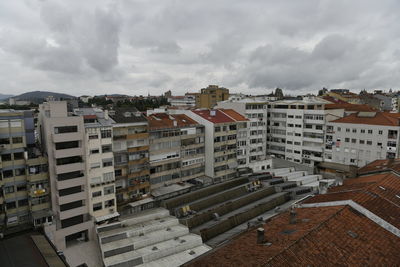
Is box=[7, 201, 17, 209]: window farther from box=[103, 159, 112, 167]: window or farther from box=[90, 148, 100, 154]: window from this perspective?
box=[103, 159, 112, 167]: window

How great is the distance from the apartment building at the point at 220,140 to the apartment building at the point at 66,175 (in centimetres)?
3020

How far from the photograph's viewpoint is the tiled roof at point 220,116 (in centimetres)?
6929

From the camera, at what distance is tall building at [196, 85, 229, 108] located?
514 ft

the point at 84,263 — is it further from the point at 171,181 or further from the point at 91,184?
the point at 171,181

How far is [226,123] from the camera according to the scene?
68875 mm

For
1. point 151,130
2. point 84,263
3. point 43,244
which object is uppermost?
point 151,130

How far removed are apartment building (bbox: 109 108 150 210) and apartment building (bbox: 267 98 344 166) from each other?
5395 centimetres

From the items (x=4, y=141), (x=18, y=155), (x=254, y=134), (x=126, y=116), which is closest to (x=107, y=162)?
(x=126, y=116)

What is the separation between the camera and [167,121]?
63250 millimetres

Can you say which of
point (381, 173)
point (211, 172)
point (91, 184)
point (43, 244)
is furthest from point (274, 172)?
point (43, 244)

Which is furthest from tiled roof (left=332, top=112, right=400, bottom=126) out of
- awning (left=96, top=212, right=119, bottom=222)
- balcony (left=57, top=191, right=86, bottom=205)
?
balcony (left=57, top=191, right=86, bottom=205)

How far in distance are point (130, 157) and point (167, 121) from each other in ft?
44.6

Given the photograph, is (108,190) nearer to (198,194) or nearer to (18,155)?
(18,155)

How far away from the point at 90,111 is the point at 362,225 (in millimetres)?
47302
